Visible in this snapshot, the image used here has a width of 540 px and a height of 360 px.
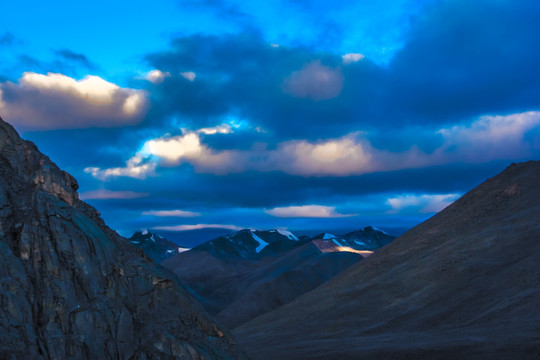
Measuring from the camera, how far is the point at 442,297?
47.1 m

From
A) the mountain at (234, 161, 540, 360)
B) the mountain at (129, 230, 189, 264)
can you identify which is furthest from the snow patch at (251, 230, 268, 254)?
the mountain at (234, 161, 540, 360)

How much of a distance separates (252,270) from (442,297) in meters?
92.8

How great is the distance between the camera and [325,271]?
364 ft

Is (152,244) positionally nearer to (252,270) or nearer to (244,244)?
(244,244)

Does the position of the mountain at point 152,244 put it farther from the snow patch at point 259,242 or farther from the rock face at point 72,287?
the rock face at point 72,287

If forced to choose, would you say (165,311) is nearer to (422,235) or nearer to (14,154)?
(14,154)

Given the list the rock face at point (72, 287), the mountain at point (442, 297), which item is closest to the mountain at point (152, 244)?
the mountain at point (442, 297)

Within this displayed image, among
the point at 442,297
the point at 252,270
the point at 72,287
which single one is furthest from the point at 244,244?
the point at 72,287

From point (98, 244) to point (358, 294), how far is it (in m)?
40.1

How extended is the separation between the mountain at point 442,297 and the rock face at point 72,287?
16.0 meters

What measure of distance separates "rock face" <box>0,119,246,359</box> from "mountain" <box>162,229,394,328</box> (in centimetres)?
6760

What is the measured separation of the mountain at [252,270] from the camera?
323 feet

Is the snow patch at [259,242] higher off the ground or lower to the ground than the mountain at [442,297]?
higher

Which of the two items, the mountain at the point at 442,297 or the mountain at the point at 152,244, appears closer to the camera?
the mountain at the point at 442,297
